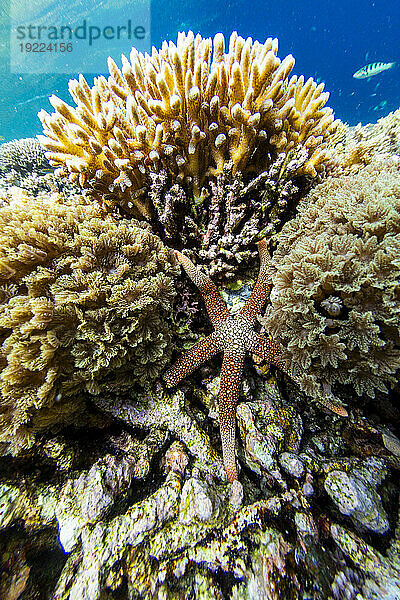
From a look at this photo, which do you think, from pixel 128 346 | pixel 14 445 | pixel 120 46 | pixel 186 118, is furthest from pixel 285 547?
pixel 120 46

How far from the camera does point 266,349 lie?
6.78 ft

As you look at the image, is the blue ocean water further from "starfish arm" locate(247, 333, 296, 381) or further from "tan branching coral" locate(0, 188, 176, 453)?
"tan branching coral" locate(0, 188, 176, 453)

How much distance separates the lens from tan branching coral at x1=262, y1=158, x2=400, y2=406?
62.6 inches

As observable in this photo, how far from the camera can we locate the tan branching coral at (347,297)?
5.22 ft

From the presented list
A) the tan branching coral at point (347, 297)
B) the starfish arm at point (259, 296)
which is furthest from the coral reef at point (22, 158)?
the tan branching coral at point (347, 297)

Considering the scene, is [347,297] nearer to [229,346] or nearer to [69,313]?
[229,346]

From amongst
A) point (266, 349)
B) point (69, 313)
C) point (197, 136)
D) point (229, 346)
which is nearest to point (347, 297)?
point (266, 349)

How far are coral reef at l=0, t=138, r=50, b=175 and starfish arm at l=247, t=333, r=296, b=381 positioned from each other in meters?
5.92

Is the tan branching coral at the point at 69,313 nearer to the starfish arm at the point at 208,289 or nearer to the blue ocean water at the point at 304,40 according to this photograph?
the starfish arm at the point at 208,289

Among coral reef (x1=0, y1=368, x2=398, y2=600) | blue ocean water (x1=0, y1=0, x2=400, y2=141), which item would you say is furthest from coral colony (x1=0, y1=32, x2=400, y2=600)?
blue ocean water (x1=0, y1=0, x2=400, y2=141)

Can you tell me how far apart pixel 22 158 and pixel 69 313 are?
5.79 metres

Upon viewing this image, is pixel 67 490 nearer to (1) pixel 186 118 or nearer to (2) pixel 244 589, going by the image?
(2) pixel 244 589

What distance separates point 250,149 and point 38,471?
2.99 meters

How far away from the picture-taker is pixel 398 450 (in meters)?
1.84
